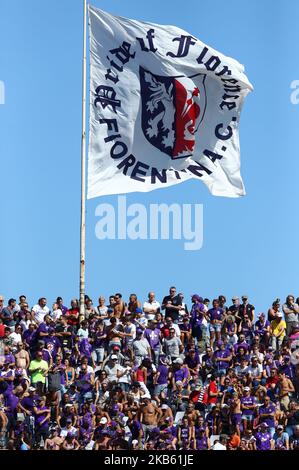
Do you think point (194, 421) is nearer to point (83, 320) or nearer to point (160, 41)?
point (83, 320)

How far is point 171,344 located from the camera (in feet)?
130

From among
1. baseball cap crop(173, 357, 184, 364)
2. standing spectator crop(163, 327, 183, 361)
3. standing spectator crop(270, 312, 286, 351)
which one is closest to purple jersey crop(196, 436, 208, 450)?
baseball cap crop(173, 357, 184, 364)

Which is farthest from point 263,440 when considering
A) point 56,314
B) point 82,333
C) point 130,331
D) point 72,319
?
point 56,314

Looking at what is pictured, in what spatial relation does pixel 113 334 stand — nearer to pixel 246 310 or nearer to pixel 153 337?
pixel 153 337

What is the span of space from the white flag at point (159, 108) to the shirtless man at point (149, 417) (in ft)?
17.3

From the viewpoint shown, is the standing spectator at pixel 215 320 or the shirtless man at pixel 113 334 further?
the standing spectator at pixel 215 320

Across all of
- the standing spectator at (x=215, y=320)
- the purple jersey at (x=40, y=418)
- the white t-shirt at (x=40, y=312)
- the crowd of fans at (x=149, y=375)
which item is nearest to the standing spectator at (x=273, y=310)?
the crowd of fans at (x=149, y=375)

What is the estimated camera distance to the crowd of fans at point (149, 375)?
3722 cm

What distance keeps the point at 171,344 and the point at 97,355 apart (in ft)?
5.66

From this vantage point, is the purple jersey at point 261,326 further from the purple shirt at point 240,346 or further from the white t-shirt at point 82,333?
the white t-shirt at point 82,333

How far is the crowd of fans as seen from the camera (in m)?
37.2

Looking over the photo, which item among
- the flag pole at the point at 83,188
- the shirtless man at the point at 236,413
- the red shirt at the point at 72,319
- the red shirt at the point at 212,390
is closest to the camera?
the shirtless man at the point at 236,413
